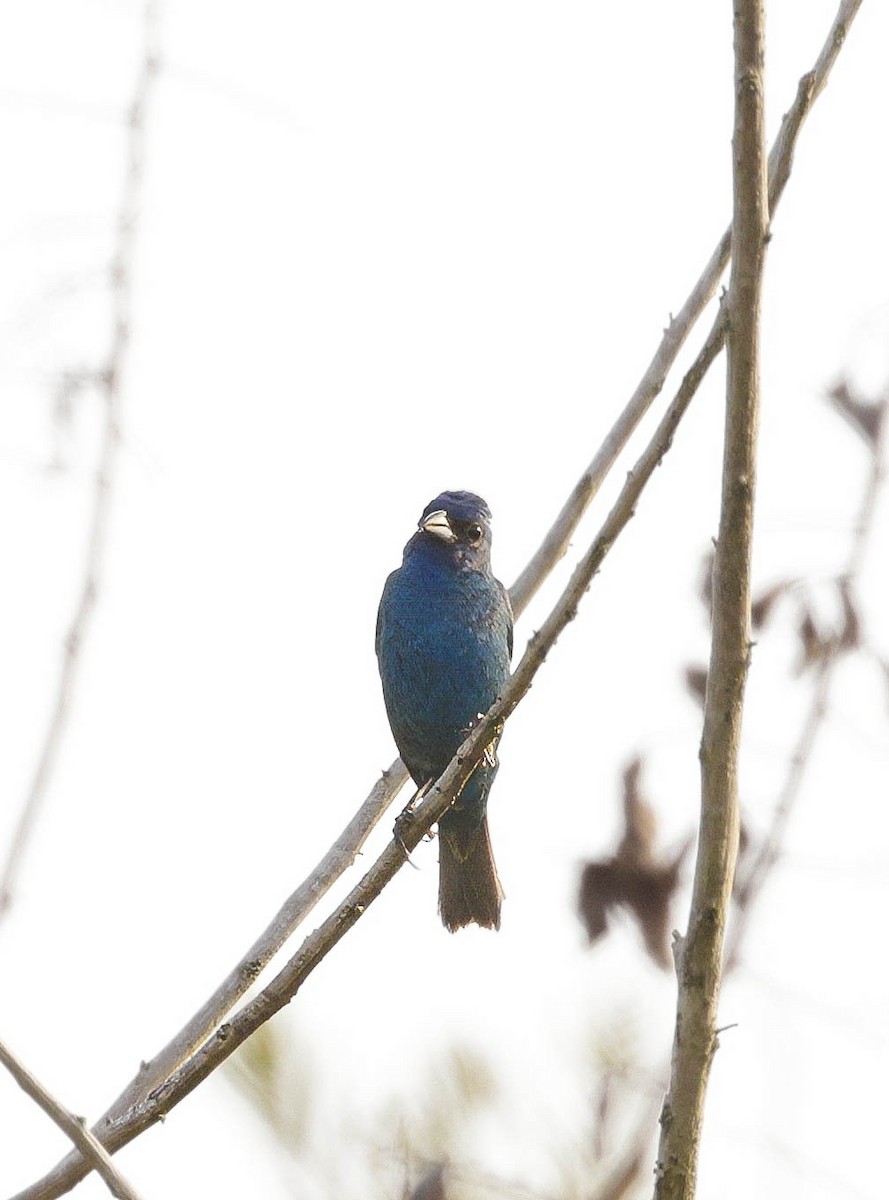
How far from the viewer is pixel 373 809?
517 cm

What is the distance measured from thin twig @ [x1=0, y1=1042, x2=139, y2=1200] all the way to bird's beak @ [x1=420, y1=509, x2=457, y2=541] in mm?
3987

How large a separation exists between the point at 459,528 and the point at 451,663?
57cm

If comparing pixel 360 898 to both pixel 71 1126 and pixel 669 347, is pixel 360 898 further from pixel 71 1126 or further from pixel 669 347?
pixel 669 347

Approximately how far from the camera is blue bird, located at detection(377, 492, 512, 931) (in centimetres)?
642

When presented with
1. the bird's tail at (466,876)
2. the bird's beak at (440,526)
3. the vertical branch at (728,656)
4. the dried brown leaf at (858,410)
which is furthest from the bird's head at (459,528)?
the vertical branch at (728,656)

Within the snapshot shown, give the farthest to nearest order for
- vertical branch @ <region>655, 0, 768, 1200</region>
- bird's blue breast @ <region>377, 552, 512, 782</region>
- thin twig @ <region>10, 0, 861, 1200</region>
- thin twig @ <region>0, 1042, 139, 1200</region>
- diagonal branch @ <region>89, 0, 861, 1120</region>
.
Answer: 1. bird's blue breast @ <region>377, 552, 512, 782</region>
2. diagonal branch @ <region>89, 0, 861, 1120</region>
3. thin twig @ <region>10, 0, 861, 1200</region>
4. vertical branch @ <region>655, 0, 768, 1200</region>
5. thin twig @ <region>0, 1042, 139, 1200</region>

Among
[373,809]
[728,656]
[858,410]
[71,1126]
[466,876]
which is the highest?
[858,410]

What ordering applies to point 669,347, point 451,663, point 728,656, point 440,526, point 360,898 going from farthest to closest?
point 440,526 → point 451,663 → point 669,347 → point 360,898 → point 728,656

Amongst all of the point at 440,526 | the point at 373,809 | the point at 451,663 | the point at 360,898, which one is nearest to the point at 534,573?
the point at 373,809

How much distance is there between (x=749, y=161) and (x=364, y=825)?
2.54 metres

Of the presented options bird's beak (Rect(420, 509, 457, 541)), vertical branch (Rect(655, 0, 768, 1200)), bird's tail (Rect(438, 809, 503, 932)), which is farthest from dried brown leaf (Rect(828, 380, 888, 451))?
bird's tail (Rect(438, 809, 503, 932))

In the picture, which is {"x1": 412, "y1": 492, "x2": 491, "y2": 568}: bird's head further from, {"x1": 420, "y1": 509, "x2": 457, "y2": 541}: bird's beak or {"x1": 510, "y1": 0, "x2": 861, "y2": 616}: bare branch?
{"x1": 510, "y1": 0, "x2": 861, "y2": 616}: bare branch

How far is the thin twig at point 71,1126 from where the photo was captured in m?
2.73

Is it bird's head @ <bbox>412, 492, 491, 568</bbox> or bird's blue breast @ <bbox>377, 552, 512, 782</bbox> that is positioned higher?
bird's head @ <bbox>412, 492, 491, 568</bbox>
